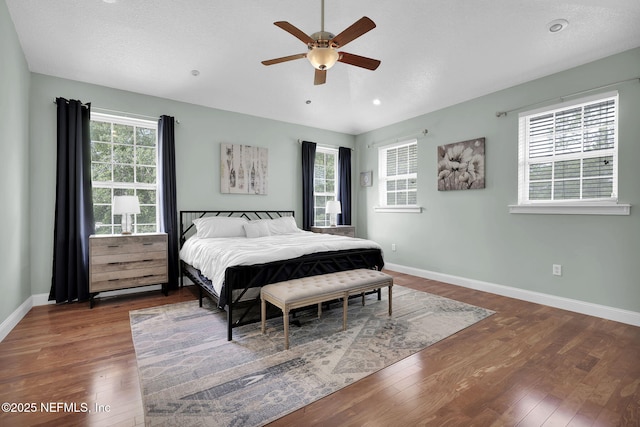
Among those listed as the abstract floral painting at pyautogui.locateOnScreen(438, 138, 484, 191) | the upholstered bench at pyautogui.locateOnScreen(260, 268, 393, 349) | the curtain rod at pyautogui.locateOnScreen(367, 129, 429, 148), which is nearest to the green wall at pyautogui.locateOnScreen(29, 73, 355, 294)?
the curtain rod at pyautogui.locateOnScreen(367, 129, 429, 148)

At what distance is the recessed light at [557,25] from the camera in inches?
109

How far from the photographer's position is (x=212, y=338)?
103 inches

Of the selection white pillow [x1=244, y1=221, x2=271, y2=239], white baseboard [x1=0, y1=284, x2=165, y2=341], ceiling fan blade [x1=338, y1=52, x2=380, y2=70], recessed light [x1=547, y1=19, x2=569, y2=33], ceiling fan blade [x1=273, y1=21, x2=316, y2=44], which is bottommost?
white baseboard [x1=0, y1=284, x2=165, y2=341]

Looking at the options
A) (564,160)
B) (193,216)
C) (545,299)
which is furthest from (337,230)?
(564,160)

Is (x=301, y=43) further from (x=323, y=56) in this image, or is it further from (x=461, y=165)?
(x=461, y=165)

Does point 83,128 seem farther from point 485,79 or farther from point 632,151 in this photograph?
point 632,151

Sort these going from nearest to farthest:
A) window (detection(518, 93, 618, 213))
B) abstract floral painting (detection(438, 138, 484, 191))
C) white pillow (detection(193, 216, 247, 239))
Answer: window (detection(518, 93, 618, 213)) < white pillow (detection(193, 216, 247, 239)) < abstract floral painting (detection(438, 138, 484, 191))

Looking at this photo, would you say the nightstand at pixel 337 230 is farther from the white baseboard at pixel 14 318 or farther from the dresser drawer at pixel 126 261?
the white baseboard at pixel 14 318

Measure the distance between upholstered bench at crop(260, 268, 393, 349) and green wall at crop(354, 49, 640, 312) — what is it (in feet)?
6.55

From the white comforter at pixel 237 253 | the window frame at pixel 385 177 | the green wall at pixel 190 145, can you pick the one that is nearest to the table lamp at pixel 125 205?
the green wall at pixel 190 145

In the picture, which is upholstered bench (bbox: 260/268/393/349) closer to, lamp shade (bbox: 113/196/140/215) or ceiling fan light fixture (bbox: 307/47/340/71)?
ceiling fan light fixture (bbox: 307/47/340/71)

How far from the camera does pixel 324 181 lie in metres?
6.09

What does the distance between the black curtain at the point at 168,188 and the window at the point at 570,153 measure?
466cm

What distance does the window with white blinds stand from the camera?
17.4ft
